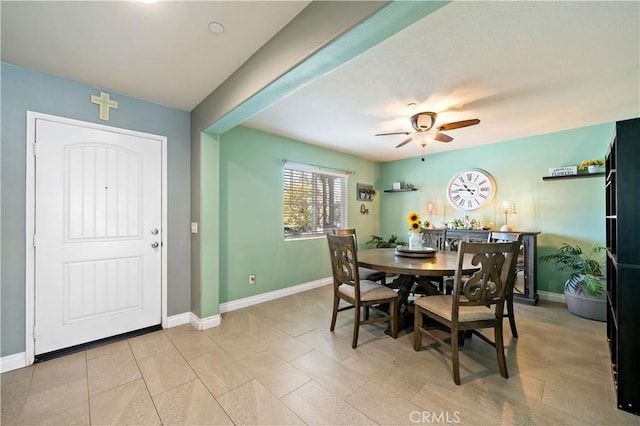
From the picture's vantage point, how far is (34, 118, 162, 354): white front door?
216 centimetres

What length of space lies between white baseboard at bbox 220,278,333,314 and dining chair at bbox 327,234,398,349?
1333mm

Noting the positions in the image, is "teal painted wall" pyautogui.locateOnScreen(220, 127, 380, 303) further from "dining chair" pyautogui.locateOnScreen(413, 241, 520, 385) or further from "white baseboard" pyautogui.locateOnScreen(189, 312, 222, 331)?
"dining chair" pyautogui.locateOnScreen(413, 241, 520, 385)

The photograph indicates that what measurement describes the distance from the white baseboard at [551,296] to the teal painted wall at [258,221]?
3.18 metres

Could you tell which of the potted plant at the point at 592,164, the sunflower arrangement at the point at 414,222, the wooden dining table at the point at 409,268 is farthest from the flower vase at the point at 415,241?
the potted plant at the point at 592,164

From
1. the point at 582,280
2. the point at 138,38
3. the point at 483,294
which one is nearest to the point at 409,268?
the point at 483,294

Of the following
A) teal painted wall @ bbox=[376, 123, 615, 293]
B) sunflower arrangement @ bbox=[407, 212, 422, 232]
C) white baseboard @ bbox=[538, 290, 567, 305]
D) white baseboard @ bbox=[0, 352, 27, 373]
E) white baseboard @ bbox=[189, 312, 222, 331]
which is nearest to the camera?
white baseboard @ bbox=[0, 352, 27, 373]

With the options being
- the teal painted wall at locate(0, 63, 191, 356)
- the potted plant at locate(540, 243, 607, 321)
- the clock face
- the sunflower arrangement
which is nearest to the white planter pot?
the potted plant at locate(540, 243, 607, 321)

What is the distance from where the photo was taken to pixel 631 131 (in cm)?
158

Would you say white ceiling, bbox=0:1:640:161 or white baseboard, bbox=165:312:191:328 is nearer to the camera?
white ceiling, bbox=0:1:640:161

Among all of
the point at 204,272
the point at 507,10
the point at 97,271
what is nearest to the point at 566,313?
the point at 507,10

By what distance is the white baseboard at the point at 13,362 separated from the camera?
1.96 m

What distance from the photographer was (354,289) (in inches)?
94.7

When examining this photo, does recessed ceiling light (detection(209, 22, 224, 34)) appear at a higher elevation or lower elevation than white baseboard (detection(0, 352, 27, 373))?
higher

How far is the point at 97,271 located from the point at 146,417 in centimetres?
152
